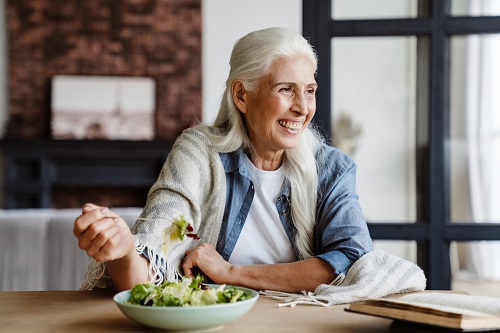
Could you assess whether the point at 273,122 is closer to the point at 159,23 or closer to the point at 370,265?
the point at 370,265

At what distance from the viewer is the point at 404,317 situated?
51.1 inches

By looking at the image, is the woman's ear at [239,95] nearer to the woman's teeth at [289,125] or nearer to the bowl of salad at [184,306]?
the woman's teeth at [289,125]

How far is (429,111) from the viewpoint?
2797 millimetres

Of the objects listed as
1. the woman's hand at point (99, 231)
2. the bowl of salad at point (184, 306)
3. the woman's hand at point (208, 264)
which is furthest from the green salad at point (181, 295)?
the woman's hand at point (208, 264)

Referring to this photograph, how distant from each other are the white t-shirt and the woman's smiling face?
157 millimetres

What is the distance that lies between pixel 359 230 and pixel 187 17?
5.86m

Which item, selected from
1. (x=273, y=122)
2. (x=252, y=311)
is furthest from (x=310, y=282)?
(x=273, y=122)

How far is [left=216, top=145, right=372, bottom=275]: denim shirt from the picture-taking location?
79.6 inches

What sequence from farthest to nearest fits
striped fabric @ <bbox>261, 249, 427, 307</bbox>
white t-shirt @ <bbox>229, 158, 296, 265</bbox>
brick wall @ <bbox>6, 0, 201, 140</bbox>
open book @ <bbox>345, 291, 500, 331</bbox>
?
brick wall @ <bbox>6, 0, 201, 140</bbox> → white t-shirt @ <bbox>229, 158, 296, 265</bbox> → striped fabric @ <bbox>261, 249, 427, 307</bbox> → open book @ <bbox>345, 291, 500, 331</bbox>

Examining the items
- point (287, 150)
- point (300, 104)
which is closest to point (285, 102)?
point (300, 104)

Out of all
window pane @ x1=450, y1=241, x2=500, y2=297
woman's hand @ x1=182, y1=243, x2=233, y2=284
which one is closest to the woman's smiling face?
woman's hand @ x1=182, y1=243, x2=233, y2=284

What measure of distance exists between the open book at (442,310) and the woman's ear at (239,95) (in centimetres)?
92

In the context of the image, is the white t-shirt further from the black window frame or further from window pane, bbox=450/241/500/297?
window pane, bbox=450/241/500/297

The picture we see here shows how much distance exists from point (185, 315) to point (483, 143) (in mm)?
1928
